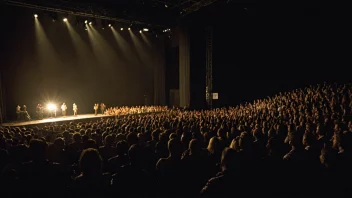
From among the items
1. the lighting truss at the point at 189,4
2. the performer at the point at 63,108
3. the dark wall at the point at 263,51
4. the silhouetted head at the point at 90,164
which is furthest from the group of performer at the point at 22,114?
the silhouetted head at the point at 90,164

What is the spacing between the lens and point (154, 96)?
22.3 m

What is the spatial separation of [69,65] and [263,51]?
17.7 m

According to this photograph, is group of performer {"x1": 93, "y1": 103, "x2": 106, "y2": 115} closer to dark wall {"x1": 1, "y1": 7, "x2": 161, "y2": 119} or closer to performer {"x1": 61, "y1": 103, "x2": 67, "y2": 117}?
dark wall {"x1": 1, "y1": 7, "x2": 161, "y2": 119}

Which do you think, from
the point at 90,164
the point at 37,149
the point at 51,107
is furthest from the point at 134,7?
the point at 90,164

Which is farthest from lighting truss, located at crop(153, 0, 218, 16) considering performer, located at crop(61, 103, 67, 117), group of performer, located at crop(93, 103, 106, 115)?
performer, located at crop(61, 103, 67, 117)

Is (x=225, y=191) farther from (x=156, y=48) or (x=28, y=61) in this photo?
(x=156, y=48)

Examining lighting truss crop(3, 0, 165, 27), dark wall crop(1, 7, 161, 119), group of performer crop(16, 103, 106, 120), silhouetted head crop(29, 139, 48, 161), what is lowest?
silhouetted head crop(29, 139, 48, 161)

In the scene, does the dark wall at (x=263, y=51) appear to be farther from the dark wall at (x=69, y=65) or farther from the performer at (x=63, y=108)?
the performer at (x=63, y=108)

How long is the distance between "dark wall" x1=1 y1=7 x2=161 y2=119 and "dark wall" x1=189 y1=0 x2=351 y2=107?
6359mm

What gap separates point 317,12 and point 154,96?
15.9 metres

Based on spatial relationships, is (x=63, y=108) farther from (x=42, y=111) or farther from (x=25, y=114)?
(x=25, y=114)

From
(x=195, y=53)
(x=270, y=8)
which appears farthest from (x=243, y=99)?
(x=270, y=8)

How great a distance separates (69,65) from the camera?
17906mm

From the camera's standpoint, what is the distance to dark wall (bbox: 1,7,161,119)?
50.4 feet
